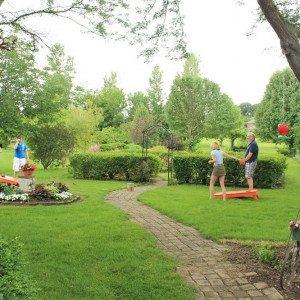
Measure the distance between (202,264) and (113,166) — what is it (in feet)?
30.6

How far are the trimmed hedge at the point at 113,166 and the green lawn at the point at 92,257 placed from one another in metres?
5.92

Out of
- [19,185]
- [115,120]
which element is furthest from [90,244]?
[115,120]

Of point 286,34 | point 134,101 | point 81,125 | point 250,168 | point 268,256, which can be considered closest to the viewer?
point 286,34

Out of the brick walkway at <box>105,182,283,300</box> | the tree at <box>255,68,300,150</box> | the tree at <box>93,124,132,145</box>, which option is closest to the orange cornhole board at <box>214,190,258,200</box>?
the brick walkway at <box>105,182,283,300</box>

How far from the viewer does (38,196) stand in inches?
317

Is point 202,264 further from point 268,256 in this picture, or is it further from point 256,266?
point 268,256

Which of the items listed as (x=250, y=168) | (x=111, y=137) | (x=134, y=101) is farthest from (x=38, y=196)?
(x=134, y=101)

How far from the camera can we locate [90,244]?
4648 mm

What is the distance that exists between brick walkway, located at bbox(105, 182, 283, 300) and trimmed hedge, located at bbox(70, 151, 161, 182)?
19.4 feet

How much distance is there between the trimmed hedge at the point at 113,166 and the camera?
41.7ft

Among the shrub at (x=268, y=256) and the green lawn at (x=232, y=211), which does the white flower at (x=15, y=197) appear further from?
the shrub at (x=268, y=256)

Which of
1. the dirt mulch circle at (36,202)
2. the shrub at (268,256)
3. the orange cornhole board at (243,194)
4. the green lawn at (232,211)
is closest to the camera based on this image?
the shrub at (268,256)

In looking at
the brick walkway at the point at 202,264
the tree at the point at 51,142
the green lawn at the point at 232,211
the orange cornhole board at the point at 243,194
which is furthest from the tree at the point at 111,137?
the brick walkway at the point at 202,264

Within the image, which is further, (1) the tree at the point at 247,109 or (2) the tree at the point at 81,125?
(1) the tree at the point at 247,109
